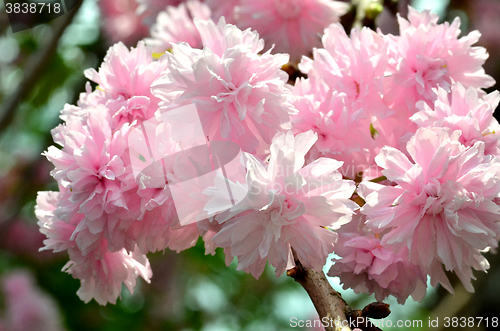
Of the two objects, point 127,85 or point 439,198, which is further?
point 127,85

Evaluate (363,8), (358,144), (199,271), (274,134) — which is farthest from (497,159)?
(199,271)

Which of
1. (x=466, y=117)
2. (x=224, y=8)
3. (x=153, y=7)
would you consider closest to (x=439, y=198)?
(x=466, y=117)

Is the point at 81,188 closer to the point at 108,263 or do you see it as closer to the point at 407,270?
the point at 108,263

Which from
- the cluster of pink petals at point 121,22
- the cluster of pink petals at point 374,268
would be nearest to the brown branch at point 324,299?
the cluster of pink petals at point 374,268

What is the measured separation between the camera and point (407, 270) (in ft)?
2.80

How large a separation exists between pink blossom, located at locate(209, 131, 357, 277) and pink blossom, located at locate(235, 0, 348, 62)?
704 mm

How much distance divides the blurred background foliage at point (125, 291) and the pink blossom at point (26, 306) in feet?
0.18

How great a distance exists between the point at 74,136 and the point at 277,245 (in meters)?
0.39

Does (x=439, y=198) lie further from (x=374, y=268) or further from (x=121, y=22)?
(x=121, y=22)

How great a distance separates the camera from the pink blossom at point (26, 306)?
2617 millimetres

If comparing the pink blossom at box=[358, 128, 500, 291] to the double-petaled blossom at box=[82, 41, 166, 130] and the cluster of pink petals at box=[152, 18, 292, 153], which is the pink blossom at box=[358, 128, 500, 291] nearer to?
the cluster of pink petals at box=[152, 18, 292, 153]

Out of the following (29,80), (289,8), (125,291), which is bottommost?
(125,291)

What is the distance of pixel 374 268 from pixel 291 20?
80 cm

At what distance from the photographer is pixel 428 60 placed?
2.93 feet
